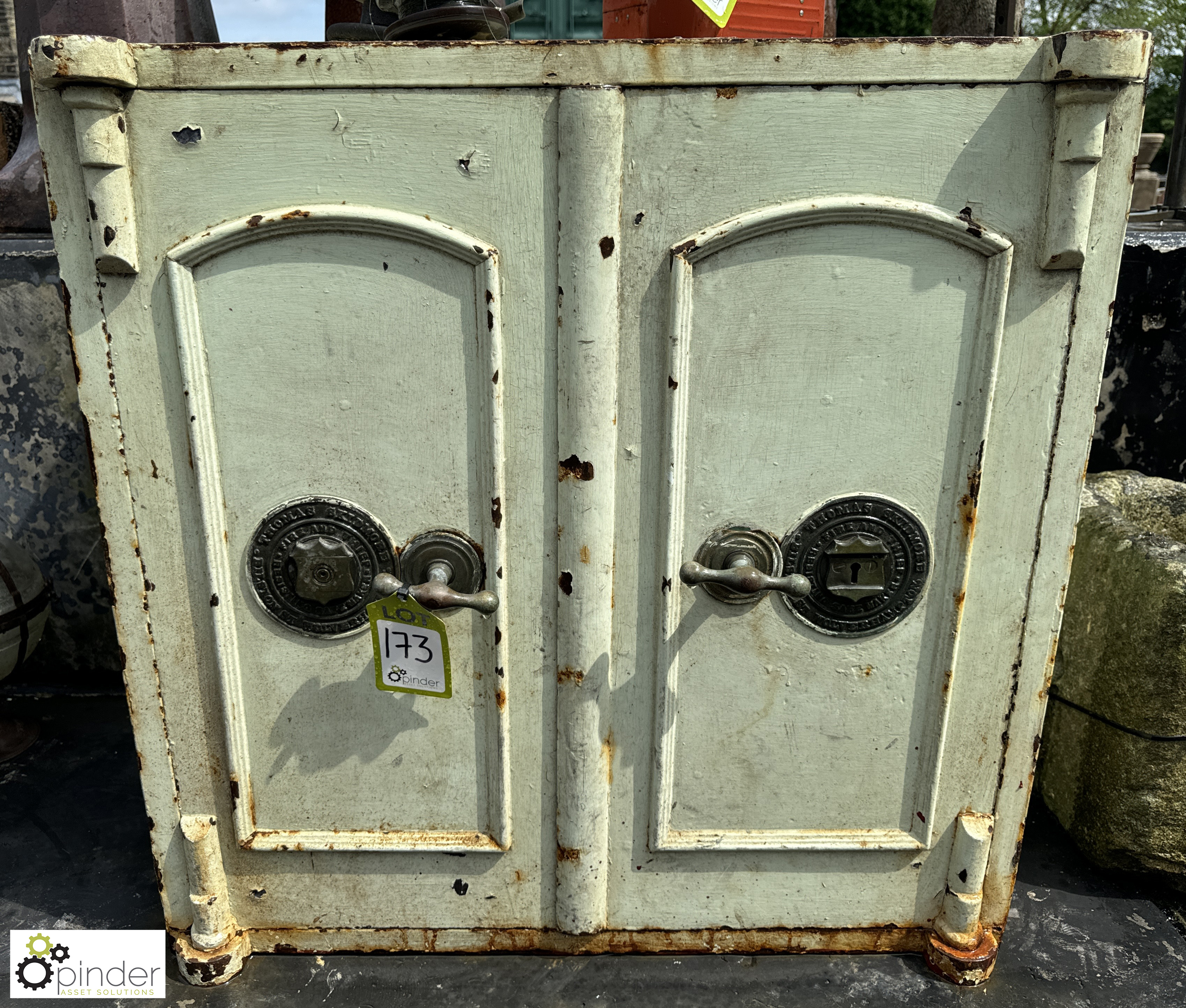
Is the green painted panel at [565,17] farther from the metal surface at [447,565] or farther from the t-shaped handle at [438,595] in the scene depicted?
the t-shaped handle at [438,595]

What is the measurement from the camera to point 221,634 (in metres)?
1.57

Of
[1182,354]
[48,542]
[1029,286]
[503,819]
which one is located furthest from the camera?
[48,542]

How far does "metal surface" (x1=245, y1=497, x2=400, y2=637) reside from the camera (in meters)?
1.52

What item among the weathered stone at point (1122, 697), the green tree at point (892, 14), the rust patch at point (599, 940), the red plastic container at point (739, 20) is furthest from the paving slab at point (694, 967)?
the green tree at point (892, 14)

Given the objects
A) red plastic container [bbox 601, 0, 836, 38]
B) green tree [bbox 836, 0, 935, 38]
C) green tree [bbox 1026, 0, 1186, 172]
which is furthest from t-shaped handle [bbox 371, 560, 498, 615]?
green tree [bbox 1026, 0, 1186, 172]

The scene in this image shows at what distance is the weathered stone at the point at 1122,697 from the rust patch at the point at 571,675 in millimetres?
1324

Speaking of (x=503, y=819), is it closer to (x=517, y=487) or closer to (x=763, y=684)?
(x=763, y=684)

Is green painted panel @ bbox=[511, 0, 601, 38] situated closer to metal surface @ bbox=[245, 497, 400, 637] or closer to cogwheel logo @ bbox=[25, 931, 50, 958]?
metal surface @ bbox=[245, 497, 400, 637]

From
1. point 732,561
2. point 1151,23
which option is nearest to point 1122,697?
point 732,561

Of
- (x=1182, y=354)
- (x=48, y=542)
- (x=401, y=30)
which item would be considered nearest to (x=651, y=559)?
(x=401, y=30)

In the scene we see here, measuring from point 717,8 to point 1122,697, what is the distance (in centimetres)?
176

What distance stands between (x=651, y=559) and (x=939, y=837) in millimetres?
857

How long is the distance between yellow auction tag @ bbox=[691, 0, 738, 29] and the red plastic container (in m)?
0.03

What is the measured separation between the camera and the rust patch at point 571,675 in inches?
62.6
